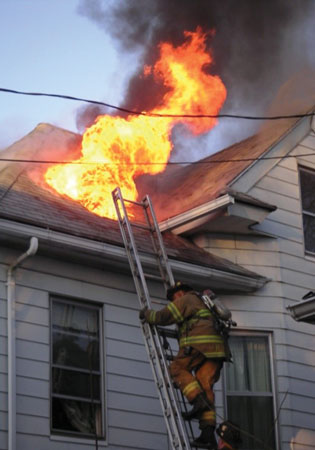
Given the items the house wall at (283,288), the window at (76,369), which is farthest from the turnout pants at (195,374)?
the house wall at (283,288)

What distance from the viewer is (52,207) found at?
12.8 meters

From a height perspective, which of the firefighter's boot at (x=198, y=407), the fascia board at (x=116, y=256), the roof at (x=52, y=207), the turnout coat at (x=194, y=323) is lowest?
the firefighter's boot at (x=198, y=407)

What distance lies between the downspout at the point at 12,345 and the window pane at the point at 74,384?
730mm

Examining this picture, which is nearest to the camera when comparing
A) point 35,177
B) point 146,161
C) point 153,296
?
point 153,296

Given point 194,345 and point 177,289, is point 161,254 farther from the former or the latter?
point 194,345

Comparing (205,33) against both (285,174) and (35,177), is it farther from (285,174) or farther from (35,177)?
(35,177)

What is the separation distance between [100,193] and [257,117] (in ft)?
10.3

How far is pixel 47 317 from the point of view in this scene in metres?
11.8

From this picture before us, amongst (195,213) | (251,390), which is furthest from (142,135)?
(251,390)

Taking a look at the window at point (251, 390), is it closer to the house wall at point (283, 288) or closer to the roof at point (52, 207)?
the house wall at point (283, 288)

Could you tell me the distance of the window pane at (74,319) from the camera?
12000mm

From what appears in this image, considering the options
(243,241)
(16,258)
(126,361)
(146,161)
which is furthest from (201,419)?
(146,161)

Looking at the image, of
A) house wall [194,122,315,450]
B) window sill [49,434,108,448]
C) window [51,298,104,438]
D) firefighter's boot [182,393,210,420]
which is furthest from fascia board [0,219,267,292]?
firefighter's boot [182,393,210,420]

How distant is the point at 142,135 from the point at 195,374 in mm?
4796
